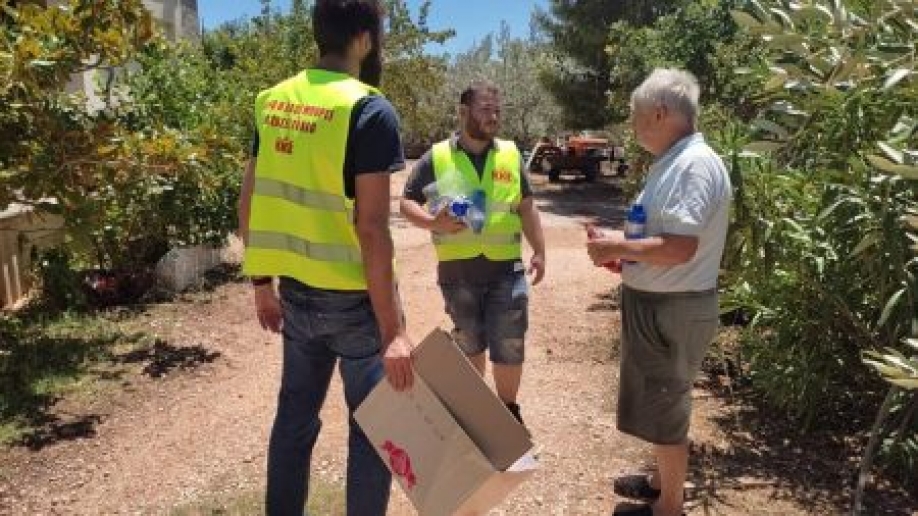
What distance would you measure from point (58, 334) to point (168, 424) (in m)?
2.20

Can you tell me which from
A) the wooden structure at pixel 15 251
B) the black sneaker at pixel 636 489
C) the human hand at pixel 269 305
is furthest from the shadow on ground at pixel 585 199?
the human hand at pixel 269 305

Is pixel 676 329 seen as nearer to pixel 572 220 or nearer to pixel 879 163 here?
pixel 879 163

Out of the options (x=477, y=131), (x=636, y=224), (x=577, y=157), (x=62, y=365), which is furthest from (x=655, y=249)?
(x=577, y=157)

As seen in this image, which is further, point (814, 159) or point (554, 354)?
point (554, 354)

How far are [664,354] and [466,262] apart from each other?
45.4 inches

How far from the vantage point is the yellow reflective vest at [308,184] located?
2.59m

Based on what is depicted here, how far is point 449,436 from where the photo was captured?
2557 mm

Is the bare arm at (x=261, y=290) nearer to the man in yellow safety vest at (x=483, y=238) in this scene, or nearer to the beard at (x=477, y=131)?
the man in yellow safety vest at (x=483, y=238)

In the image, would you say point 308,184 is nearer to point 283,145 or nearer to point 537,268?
point 283,145

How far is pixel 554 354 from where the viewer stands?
6301mm

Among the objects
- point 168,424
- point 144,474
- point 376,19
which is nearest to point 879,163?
point 376,19

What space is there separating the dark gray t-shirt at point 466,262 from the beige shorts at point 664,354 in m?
0.84

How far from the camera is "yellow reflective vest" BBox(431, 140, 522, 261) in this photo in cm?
407

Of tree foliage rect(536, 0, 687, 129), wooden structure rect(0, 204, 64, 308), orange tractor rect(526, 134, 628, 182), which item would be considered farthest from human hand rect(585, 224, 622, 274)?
orange tractor rect(526, 134, 628, 182)
